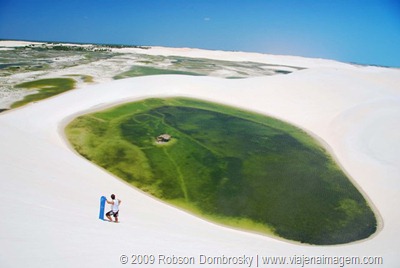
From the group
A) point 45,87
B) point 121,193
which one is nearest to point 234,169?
point 121,193

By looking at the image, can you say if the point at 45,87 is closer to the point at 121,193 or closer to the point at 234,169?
the point at 121,193

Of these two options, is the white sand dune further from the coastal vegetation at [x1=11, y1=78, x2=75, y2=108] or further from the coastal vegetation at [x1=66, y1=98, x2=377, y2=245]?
the coastal vegetation at [x1=11, y1=78, x2=75, y2=108]

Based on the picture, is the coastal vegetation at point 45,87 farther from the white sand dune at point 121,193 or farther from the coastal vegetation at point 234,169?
the coastal vegetation at point 234,169

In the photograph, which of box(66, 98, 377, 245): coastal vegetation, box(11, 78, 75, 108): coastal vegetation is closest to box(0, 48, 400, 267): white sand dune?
box(66, 98, 377, 245): coastal vegetation

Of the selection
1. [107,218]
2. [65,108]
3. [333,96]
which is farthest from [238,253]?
[333,96]

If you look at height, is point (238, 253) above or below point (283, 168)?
below

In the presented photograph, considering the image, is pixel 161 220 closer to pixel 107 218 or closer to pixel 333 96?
pixel 107 218

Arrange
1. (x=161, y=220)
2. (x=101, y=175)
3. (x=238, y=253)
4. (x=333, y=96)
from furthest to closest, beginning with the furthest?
(x=333, y=96) < (x=101, y=175) < (x=161, y=220) < (x=238, y=253)
